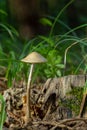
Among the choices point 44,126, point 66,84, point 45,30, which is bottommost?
point 44,126

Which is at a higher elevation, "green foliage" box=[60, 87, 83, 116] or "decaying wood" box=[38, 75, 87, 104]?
"decaying wood" box=[38, 75, 87, 104]

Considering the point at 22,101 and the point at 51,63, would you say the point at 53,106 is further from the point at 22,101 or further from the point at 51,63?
the point at 51,63

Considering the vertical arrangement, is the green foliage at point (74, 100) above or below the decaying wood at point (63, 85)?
below

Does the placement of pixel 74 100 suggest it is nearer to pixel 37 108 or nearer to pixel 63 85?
pixel 63 85

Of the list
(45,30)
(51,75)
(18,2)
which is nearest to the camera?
(51,75)

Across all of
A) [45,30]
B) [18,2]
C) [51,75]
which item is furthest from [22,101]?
[45,30]

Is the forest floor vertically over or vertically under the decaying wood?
under

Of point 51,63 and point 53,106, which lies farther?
point 51,63

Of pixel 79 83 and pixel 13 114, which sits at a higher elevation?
pixel 79 83

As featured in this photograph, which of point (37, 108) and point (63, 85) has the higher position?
point (63, 85)

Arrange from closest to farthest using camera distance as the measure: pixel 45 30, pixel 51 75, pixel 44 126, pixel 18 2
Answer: pixel 44 126, pixel 51 75, pixel 18 2, pixel 45 30

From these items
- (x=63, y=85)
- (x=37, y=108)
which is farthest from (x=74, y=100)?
(x=37, y=108)
